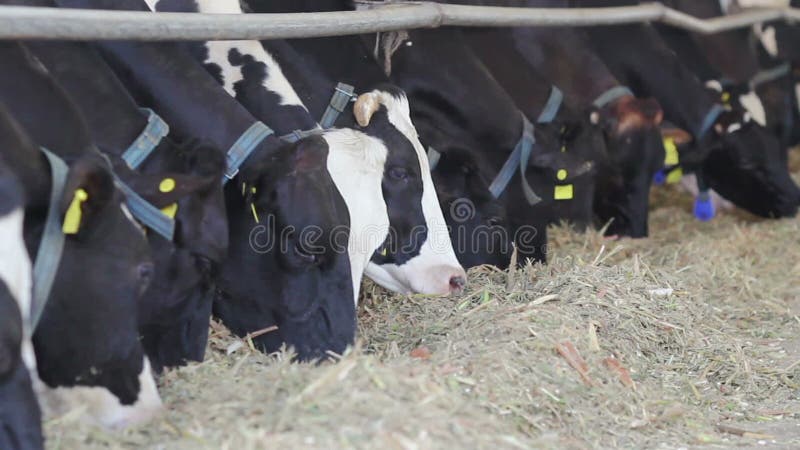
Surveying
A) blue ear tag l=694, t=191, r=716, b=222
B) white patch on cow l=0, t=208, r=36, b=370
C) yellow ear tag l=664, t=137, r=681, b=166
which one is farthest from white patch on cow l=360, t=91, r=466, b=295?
blue ear tag l=694, t=191, r=716, b=222

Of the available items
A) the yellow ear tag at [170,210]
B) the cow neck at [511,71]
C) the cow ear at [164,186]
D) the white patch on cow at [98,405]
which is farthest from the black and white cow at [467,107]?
the white patch on cow at [98,405]

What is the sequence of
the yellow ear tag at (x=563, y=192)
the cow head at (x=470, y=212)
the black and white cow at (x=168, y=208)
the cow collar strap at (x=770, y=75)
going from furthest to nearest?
the cow collar strap at (x=770, y=75)
the yellow ear tag at (x=563, y=192)
the cow head at (x=470, y=212)
the black and white cow at (x=168, y=208)

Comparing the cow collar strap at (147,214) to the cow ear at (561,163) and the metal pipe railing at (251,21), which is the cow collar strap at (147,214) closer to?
the metal pipe railing at (251,21)

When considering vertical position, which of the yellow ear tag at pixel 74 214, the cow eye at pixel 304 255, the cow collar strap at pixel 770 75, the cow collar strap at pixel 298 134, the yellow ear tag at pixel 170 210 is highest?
the cow collar strap at pixel 298 134

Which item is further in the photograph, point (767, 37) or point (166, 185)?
point (767, 37)

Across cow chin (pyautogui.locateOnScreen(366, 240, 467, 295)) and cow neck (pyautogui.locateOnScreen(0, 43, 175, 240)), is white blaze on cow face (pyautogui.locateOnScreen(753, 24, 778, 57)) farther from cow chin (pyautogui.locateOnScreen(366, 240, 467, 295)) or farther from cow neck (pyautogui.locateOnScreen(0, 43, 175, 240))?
cow neck (pyautogui.locateOnScreen(0, 43, 175, 240))

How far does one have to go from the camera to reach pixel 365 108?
5062 millimetres

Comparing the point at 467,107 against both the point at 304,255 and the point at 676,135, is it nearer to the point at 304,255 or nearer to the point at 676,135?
the point at 304,255

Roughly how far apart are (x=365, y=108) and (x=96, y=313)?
1.79 m

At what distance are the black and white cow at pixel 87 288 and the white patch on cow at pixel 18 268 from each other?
0.06 metres

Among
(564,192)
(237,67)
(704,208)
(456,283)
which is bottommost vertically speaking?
(704,208)

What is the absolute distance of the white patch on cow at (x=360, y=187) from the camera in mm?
4797

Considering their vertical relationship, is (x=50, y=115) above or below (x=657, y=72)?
above

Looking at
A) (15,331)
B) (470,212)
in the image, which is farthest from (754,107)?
(15,331)
